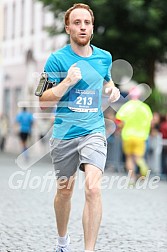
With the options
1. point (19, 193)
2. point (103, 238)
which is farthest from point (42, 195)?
point (103, 238)

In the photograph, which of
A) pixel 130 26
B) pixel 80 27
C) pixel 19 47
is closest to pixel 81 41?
pixel 80 27

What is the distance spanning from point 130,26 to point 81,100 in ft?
61.9

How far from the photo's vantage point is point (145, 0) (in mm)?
24172

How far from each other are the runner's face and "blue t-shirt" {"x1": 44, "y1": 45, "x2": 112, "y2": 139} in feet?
0.34

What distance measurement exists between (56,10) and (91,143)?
1994 cm

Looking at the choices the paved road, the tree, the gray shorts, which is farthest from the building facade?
the gray shorts

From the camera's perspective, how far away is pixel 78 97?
6.09 meters

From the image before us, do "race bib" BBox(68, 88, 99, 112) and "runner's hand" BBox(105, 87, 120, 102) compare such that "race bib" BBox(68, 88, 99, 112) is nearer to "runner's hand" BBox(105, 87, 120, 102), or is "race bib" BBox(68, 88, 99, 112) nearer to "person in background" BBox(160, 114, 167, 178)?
"runner's hand" BBox(105, 87, 120, 102)

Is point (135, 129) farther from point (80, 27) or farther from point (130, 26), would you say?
point (80, 27)

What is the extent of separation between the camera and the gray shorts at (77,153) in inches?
239

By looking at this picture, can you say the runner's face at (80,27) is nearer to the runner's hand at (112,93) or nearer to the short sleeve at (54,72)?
the short sleeve at (54,72)

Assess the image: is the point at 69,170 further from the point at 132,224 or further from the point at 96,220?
the point at 132,224

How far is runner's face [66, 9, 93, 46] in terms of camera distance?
6.08 m

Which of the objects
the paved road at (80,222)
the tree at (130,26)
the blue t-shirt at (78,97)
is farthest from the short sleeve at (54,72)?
the tree at (130,26)
